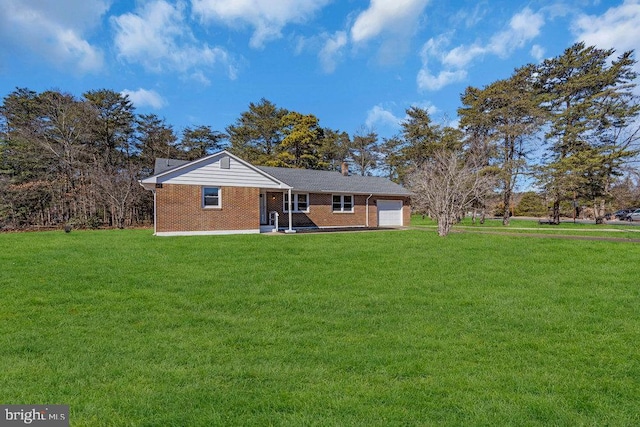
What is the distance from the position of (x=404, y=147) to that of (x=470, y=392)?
43552 mm

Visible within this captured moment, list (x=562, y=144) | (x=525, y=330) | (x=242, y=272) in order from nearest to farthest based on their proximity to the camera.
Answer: (x=525, y=330) → (x=242, y=272) → (x=562, y=144)

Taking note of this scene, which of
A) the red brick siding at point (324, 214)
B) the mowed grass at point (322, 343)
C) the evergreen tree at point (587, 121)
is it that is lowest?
the mowed grass at point (322, 343)

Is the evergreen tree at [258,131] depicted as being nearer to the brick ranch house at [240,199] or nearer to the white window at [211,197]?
the brick ranch house at [240,199]

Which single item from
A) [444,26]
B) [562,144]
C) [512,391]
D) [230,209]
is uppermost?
[444,26]

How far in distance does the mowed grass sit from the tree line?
59.4 ft

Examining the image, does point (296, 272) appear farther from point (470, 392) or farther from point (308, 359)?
point (470, 392)

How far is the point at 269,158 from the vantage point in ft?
130

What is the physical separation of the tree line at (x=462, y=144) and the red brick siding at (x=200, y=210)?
476 inches

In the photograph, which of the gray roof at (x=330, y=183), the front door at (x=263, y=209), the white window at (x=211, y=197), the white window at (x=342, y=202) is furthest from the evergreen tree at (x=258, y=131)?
the white window at (x=211, y=197)

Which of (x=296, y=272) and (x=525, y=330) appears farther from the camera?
(x=296, y=272)

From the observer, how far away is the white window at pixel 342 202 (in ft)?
75.0

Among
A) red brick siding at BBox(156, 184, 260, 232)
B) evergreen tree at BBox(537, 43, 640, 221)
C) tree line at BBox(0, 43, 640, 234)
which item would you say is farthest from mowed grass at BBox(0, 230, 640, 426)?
evergreen tree at BBox(537, 43, 640, 221)

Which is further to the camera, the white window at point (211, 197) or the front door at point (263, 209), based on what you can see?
the front door at point (263, 209)

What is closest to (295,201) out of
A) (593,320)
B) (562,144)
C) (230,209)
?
(230,209)
